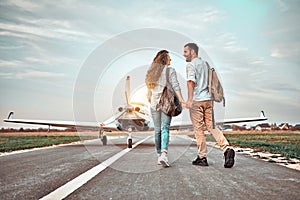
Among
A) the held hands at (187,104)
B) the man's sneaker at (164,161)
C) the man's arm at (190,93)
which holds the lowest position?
the man's sneaker at (164,161)

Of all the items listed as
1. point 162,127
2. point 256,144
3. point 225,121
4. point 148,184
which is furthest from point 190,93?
point 225,121

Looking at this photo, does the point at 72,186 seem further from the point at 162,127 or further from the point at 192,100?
the point at 192,100

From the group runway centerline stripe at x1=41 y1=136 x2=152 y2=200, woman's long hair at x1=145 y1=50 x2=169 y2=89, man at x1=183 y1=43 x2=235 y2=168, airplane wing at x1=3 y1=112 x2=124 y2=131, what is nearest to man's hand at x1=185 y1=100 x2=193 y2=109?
man at x1=183 y1=43 x2=235 y2=168

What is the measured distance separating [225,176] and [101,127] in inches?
438

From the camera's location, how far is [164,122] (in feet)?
20.4

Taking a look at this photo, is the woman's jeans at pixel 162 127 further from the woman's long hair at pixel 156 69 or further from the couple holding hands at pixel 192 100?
the woman's long hair at pixel 156 69

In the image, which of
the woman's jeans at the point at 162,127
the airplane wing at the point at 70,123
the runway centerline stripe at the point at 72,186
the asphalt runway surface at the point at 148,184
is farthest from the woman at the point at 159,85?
the airplane wing at the point at 70,123

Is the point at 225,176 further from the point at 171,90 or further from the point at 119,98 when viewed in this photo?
the point at 119,98

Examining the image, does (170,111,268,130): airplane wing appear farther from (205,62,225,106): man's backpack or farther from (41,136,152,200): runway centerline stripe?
(41,136,152,200): runway centerline stripe

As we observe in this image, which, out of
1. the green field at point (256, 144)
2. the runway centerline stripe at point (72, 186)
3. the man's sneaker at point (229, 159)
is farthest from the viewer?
the green field at point (256, 144)

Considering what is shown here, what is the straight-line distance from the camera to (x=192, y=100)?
5.84m

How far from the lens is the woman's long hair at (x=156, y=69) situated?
628cm

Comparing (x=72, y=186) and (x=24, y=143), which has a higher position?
(x=24, y=143)

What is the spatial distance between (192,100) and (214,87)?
22.9 inches
